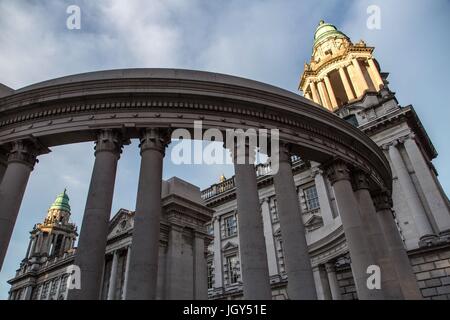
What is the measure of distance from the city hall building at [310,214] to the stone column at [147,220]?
51 mm

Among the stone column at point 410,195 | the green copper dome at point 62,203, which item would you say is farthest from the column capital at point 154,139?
the green copper dome at point 62,203

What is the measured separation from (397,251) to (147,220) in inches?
596

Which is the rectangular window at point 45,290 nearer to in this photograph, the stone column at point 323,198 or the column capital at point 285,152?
the stone column at point 323,198

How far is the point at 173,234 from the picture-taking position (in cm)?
1513

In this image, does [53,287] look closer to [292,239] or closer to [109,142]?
[109,142]

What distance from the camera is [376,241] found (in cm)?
1673

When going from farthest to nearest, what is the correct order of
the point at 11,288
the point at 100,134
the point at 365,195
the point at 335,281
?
the point at 11,288
the point at 335,281
the point at 365,195
the point at 100,134

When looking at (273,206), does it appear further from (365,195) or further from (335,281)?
(365,195)

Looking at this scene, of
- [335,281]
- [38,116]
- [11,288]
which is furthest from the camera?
[11,288]

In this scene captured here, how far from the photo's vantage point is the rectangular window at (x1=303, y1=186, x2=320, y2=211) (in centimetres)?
3794

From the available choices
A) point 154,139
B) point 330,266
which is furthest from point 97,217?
point 330,266

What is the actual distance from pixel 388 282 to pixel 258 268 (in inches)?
286

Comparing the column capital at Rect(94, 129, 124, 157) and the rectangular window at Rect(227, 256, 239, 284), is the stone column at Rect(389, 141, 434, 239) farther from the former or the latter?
the column capital at Rect(94, 129, 124, 157)
